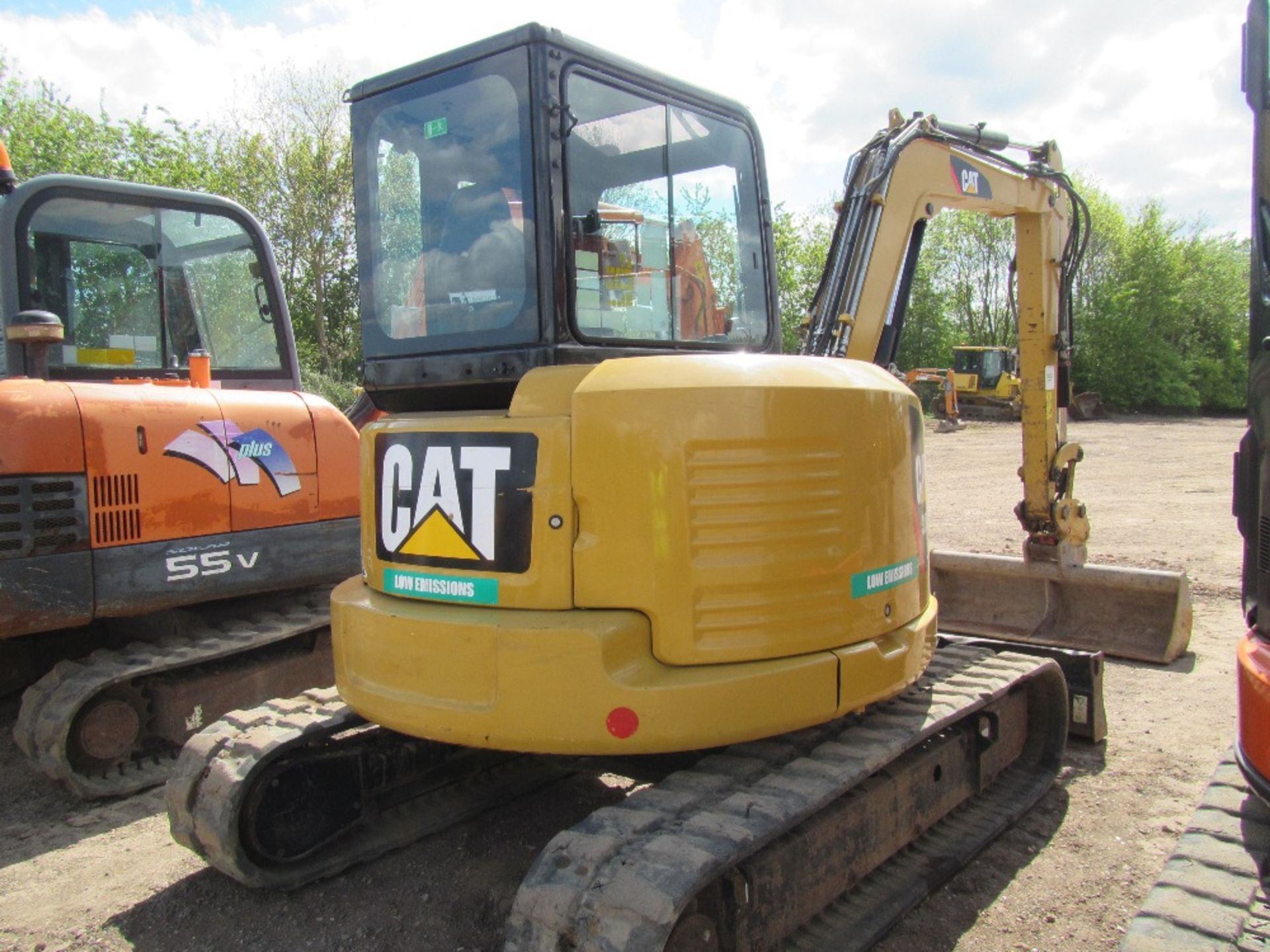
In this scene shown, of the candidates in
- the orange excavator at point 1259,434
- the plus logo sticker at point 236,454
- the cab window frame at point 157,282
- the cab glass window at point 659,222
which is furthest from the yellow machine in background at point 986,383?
the orange excavator at point 1259,434

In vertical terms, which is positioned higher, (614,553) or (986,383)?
(986,383)

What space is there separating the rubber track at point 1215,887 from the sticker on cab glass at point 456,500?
5.77 feet

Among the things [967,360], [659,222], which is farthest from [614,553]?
[967,360]

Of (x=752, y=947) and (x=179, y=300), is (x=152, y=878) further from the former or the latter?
(x=179, y=300)

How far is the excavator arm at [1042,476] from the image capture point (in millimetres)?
5242

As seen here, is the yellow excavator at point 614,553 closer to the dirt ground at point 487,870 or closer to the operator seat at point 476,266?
the operator seat at point 476,266

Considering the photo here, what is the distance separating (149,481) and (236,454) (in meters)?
0.43

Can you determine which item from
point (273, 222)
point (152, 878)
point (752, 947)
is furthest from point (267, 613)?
point (273, 222)

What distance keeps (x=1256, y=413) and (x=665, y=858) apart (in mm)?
1766

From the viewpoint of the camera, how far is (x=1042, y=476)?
5.99 m

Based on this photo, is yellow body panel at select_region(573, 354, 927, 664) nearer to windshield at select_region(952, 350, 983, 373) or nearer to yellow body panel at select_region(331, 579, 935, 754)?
yellow body panel at select_region(331, 579, 935, 754)

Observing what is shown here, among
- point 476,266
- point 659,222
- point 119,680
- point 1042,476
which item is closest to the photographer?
point 476,266

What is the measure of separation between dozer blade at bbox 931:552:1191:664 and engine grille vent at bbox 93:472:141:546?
15.0ft

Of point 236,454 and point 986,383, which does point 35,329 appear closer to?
point 236,454
